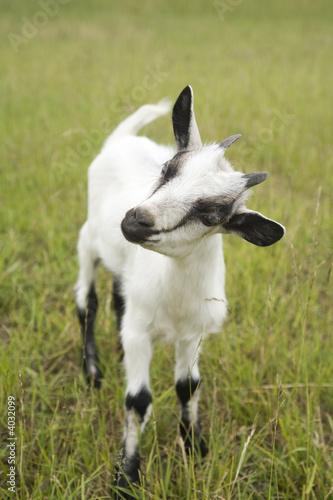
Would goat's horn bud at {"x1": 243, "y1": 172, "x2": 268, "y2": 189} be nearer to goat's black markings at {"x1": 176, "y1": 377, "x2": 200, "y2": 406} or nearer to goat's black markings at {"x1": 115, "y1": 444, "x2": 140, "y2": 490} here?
goat's black markings at {"x1": 176, "y1": 377, "x2": 200, "y2": 406}

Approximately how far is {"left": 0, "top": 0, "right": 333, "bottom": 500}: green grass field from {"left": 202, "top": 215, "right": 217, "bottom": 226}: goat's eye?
0.46 m

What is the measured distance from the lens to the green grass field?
224 cm

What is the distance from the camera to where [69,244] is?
414 cm

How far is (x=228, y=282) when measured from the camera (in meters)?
3.63

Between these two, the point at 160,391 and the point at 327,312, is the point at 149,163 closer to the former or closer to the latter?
the point at 160,391

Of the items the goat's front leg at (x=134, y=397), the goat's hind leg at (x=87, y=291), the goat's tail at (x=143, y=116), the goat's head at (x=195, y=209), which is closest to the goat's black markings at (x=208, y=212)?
the goat's head at (x=195, y=209)

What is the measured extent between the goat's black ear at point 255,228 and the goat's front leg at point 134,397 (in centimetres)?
81

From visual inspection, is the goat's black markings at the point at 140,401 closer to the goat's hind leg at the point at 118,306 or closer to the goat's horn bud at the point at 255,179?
the goat's hind leg at the point at 118,306

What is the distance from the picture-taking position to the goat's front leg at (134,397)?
89.7 inches

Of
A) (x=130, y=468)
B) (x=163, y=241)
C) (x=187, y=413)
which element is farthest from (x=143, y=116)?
(x=130, y=468)

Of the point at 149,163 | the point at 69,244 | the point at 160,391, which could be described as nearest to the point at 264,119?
the point at 69,244

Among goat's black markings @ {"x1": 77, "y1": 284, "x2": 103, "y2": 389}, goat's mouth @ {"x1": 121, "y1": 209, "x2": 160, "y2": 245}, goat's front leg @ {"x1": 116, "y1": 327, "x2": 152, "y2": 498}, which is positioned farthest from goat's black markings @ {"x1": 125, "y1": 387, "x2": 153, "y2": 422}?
goat's mouth @ {"x1": 121, "y1": 209, "x2": 160, "y2": 245}

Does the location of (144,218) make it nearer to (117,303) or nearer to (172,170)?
(172,170)

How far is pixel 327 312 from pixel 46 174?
10.7 ft
